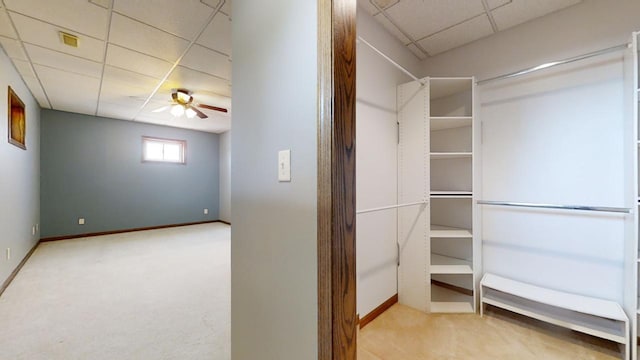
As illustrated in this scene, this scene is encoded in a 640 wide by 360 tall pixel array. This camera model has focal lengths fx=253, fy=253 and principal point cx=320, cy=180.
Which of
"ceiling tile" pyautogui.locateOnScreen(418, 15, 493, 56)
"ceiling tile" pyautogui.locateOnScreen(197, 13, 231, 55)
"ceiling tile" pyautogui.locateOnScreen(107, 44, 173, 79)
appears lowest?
"ceiling tile" pyautogui.locateOnScreen(107, 44, 173, 79)

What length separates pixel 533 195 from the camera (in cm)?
218

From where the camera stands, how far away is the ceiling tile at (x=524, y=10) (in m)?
1.94

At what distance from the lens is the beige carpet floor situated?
5.76ft

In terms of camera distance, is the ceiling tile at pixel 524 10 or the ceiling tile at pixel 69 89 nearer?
the ceiling tile at pixel 524 10

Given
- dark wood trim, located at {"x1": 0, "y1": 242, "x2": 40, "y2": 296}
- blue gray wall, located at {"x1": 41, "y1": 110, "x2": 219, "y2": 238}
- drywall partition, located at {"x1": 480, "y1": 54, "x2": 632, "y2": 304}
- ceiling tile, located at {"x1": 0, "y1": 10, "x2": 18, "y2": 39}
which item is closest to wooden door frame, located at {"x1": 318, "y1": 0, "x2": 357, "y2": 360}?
drywall partition, located at {"x1": 480, "y1": 54, "x2": 632, "y2": 304}

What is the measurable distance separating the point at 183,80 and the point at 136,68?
524mm

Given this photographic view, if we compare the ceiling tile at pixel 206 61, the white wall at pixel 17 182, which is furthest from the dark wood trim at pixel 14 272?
the ceiling tile at pixel 206 61

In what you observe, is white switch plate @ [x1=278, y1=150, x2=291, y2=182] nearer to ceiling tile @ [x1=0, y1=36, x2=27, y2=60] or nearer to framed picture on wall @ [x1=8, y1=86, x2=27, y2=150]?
ceiling tile @ [x1=0, y1=36, x2=27, y2=60]

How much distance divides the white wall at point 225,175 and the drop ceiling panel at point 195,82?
294cm

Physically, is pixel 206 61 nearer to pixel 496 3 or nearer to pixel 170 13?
pixel 170 13

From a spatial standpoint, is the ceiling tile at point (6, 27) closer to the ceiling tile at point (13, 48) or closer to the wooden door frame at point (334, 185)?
the ceiling tile at point (13, 48)

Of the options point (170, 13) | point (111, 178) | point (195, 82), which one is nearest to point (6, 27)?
point (170, 13)

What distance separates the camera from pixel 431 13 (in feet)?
6.76

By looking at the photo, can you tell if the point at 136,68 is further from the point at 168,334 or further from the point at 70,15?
the point at 168,334
